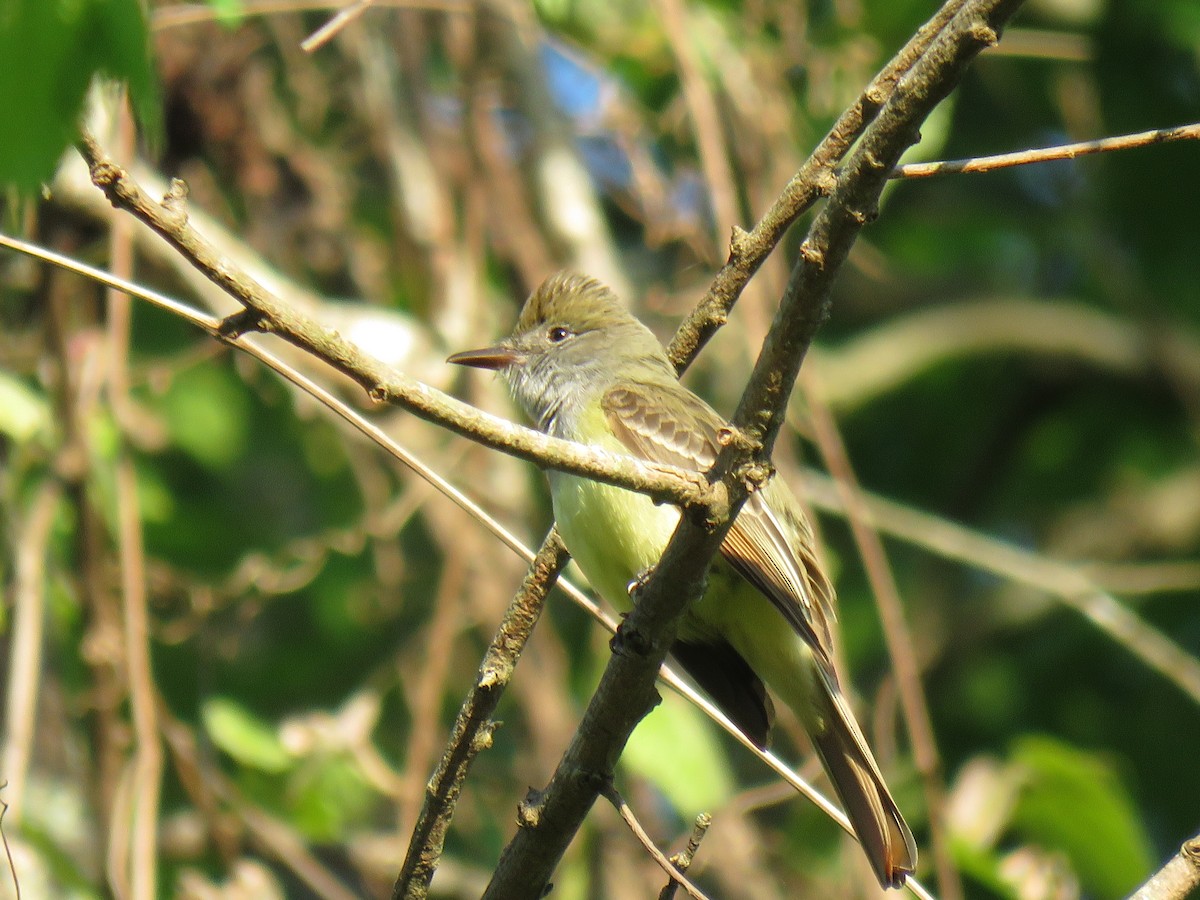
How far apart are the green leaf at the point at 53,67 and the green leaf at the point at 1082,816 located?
3.40 meters

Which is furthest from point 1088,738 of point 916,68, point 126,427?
point 916,68

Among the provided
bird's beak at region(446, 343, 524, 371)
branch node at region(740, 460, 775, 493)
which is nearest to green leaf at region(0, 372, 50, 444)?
bird's beak at region(446, 343, 524, 371)

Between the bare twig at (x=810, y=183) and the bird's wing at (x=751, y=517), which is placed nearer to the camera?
the bare twig at (x=810, y=183)

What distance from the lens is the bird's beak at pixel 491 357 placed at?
14.5ft

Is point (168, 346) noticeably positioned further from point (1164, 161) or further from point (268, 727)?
point (1164, 161)

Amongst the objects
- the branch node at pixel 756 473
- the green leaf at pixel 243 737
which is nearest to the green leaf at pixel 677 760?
the green leaf at pixel 243 737

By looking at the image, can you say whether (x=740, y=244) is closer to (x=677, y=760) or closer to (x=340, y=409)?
(x=340, y=409)

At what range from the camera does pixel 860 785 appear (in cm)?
364

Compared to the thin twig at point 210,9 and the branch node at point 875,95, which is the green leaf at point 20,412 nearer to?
the thin twig at point 210,9

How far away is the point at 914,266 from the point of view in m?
9.21

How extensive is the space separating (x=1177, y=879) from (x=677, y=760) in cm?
281

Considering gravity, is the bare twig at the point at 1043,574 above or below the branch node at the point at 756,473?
above

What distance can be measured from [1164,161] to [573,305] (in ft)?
15.7

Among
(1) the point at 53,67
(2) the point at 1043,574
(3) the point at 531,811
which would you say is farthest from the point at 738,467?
(2) the point at 1043,574
